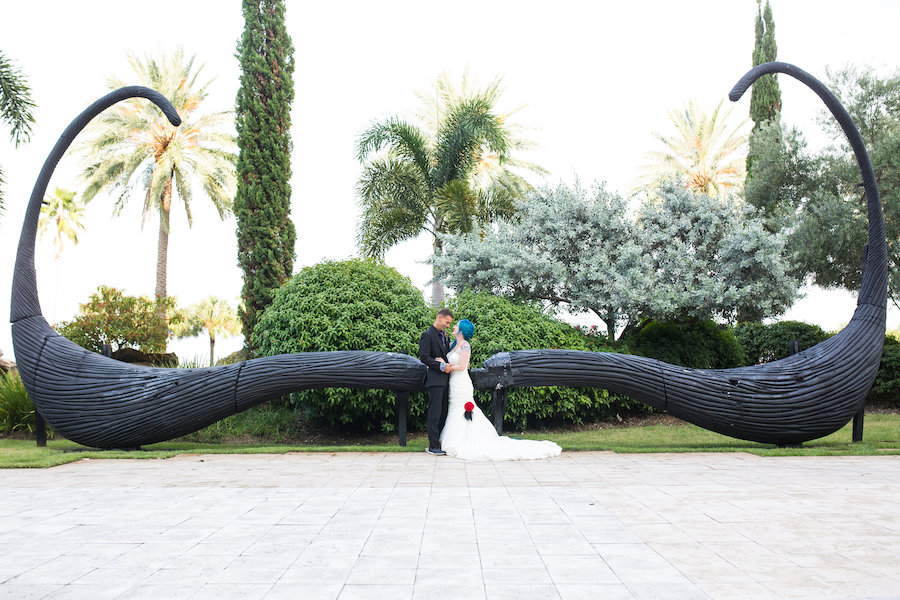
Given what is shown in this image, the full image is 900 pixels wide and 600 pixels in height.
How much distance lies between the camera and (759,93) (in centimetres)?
2458

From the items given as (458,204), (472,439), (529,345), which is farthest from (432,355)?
(458,204)

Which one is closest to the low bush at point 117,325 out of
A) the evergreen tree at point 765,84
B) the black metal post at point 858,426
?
the black metal post at point 858,426

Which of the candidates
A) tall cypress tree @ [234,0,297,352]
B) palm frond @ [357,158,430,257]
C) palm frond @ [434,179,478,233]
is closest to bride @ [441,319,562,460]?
tall cypress tree @ [234,0,297,352]

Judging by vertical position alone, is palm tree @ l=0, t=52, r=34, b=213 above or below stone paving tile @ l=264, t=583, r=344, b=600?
above

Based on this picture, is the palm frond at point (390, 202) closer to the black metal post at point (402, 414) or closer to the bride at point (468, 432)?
the black metal post at point (402, 414)

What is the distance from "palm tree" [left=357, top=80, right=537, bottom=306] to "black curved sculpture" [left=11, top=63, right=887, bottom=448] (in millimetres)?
10434

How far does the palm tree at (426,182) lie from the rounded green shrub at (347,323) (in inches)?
306

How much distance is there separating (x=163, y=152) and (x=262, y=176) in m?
13.0

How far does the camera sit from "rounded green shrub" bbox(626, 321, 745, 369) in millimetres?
13938

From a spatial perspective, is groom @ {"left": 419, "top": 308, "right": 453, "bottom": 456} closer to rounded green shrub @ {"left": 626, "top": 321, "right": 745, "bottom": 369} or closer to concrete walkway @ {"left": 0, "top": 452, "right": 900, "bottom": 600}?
concrete walkway @ {"left": 0, "top": 452, "right": 900, "bottom": 600}

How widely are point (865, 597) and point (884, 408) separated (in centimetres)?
1499

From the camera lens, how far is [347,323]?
10.6 meters

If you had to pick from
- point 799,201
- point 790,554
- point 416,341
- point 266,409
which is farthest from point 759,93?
point 790,554

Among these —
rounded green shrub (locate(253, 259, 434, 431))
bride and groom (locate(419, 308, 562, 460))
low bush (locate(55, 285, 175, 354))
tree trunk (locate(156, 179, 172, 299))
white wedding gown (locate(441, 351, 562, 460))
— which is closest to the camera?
white wedding gown (locate(441, 351, 562, 460))
